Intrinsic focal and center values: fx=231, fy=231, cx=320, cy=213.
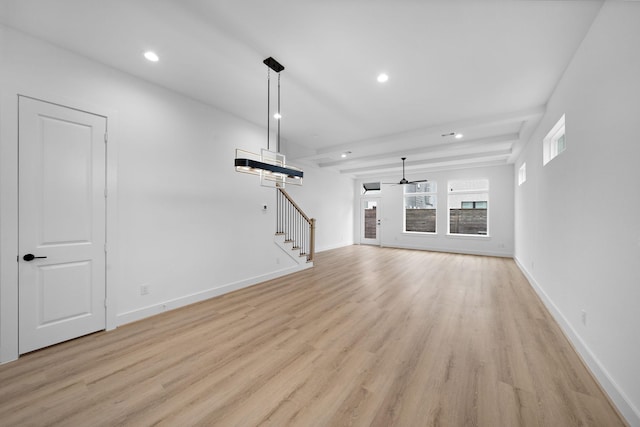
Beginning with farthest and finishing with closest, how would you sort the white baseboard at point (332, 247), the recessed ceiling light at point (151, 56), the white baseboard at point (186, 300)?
the white baseboard at point (332, 247) → the white baseboard at point (186, 300) → the recessed ceiling light at point (151, 56)

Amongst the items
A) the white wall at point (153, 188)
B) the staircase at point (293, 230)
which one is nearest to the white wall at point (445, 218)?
the staircase at point (293, 230)

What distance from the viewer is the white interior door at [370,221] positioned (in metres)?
10.1

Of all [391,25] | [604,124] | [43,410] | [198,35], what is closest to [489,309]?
[604,124]

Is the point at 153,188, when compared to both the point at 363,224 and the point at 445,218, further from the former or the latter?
the point at 445,218

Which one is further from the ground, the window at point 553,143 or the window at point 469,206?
the window at point 553,143

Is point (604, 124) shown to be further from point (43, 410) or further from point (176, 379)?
point (43, 410)

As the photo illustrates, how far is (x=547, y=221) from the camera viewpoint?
11.3 ft

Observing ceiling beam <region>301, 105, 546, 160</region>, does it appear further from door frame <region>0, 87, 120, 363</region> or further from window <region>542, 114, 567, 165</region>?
door frame <region>0, 87, 120, 363</region>

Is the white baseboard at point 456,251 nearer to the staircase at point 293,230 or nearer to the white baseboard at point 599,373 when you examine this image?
the staircase at point 293,230

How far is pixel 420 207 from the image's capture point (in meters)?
9.23

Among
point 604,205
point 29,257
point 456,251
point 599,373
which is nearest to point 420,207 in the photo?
point 456,251

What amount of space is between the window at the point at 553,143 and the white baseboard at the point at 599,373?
217 centimetres

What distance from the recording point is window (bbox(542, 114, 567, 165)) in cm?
319

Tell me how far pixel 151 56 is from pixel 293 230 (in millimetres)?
4191
